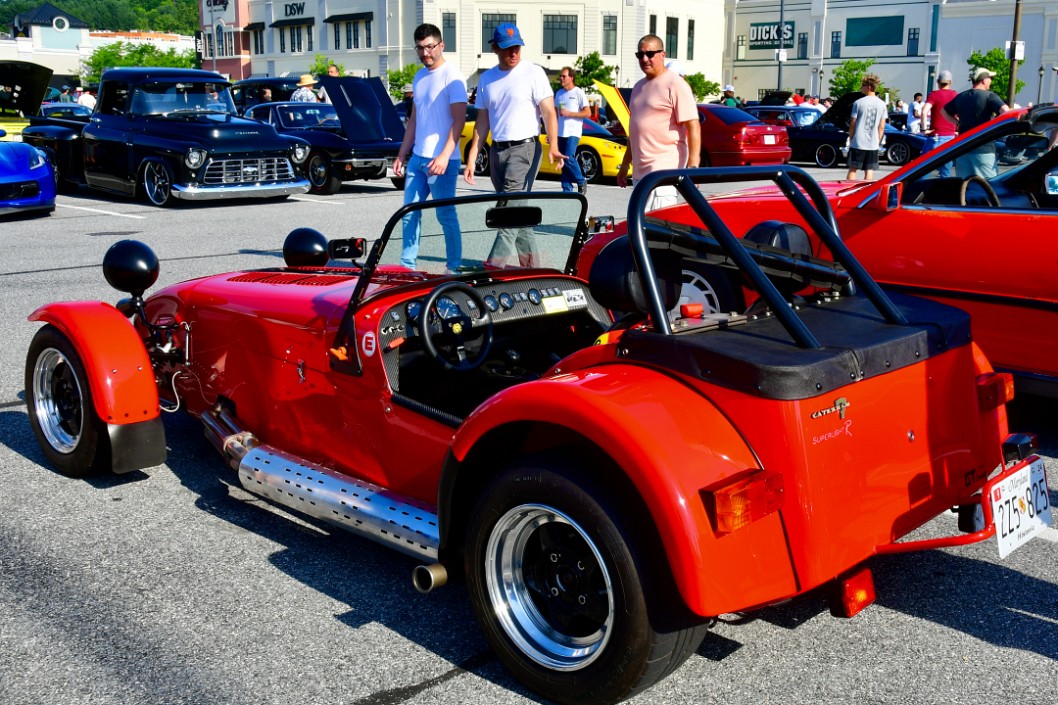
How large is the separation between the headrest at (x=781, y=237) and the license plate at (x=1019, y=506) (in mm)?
990

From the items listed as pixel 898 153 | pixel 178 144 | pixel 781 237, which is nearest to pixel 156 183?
pixel 178 144

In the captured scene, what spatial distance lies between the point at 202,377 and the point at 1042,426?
→ 3988mm

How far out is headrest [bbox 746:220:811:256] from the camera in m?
3.53

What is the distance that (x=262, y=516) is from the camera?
4152mm

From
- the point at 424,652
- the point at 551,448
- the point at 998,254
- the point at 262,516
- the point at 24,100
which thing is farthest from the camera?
the point at 24,100

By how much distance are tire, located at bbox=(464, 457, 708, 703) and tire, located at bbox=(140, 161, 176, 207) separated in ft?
40.9

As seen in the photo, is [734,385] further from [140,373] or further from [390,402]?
[140,373]

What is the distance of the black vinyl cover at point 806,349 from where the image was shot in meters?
2.56

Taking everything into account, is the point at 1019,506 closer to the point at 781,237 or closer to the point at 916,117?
the point at 781,237

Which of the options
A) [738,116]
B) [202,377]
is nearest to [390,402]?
[202,377]

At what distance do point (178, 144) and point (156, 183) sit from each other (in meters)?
0.81

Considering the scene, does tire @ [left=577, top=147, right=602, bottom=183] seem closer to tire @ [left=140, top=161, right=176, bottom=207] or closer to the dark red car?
the dark red car

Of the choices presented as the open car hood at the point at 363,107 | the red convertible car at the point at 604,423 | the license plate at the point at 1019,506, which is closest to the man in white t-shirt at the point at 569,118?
the open car hood at the point at 363,107

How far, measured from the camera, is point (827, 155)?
23047 mm
